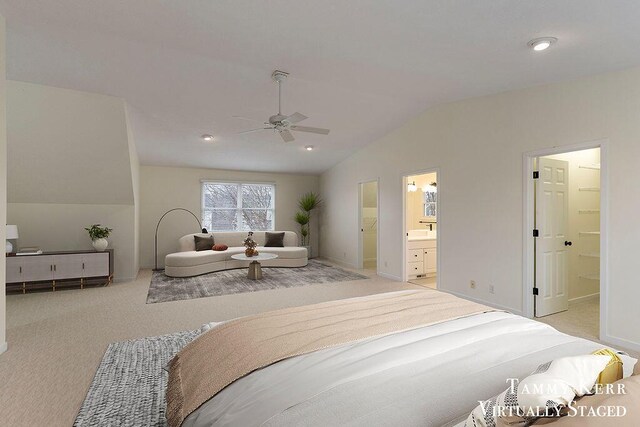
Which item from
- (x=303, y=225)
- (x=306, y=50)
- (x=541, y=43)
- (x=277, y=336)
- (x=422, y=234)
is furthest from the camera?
(x=303, y=225)

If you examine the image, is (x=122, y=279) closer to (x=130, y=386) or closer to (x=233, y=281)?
(x=233, y=281)

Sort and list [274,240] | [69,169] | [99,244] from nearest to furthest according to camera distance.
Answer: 1. [69,169]
2. [99,244]
3. [274,240]

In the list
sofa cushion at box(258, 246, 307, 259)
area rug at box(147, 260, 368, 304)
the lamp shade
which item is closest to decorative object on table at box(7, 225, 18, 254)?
the lamp shade

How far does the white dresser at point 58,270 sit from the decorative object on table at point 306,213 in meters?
4.46

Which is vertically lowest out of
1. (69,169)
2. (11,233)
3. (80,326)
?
(80,326)

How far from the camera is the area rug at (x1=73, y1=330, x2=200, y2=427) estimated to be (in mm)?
1949

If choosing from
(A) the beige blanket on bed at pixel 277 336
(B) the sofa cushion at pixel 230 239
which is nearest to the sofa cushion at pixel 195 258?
(B) the sofa cushion at pixel 230 239

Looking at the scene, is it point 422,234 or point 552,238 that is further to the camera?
point 422,234

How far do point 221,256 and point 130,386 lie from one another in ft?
14.8

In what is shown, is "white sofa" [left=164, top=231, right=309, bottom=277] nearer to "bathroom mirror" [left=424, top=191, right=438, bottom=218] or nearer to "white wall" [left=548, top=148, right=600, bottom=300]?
"bathroom mirror" [left=424, top=191, right=438, bottom=218]

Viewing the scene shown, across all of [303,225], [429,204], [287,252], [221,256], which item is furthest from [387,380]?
[303,225]

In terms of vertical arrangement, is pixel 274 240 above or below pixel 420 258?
above

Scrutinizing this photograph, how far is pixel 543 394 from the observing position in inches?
32.8

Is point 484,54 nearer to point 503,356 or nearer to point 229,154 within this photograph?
point 503,356
